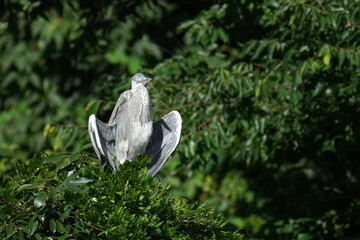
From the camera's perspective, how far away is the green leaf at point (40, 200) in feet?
9.68

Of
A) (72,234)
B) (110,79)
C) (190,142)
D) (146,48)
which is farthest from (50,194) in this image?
(146,48)

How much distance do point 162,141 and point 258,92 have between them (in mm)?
1170

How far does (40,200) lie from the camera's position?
2957mm

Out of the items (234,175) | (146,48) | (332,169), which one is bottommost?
(234,175)

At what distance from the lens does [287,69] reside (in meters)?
4.86

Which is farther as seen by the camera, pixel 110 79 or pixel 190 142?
pixel 110 79

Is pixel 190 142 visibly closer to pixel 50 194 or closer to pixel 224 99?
pixel 224 99

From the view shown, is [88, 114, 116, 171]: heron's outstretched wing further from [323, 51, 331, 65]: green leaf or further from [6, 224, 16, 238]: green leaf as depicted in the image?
[323, 51, 331, 65]: green leaf

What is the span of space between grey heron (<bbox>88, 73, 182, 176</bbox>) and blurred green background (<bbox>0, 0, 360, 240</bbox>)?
48cm

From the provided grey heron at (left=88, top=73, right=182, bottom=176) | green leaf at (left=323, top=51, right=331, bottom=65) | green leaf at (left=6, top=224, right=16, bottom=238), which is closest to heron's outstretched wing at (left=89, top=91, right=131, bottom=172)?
grey heron at (left=88, top=73, right=182, bottom=176)

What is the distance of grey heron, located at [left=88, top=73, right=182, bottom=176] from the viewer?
11.1 feet

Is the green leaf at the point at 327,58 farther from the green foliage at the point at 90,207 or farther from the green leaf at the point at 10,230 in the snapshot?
the green leaf at the point at 10,230

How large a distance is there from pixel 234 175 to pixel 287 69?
8.93 feet

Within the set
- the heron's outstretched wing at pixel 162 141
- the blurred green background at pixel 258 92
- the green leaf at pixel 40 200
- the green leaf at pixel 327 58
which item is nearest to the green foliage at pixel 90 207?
the green leaf at pixel 40 200
